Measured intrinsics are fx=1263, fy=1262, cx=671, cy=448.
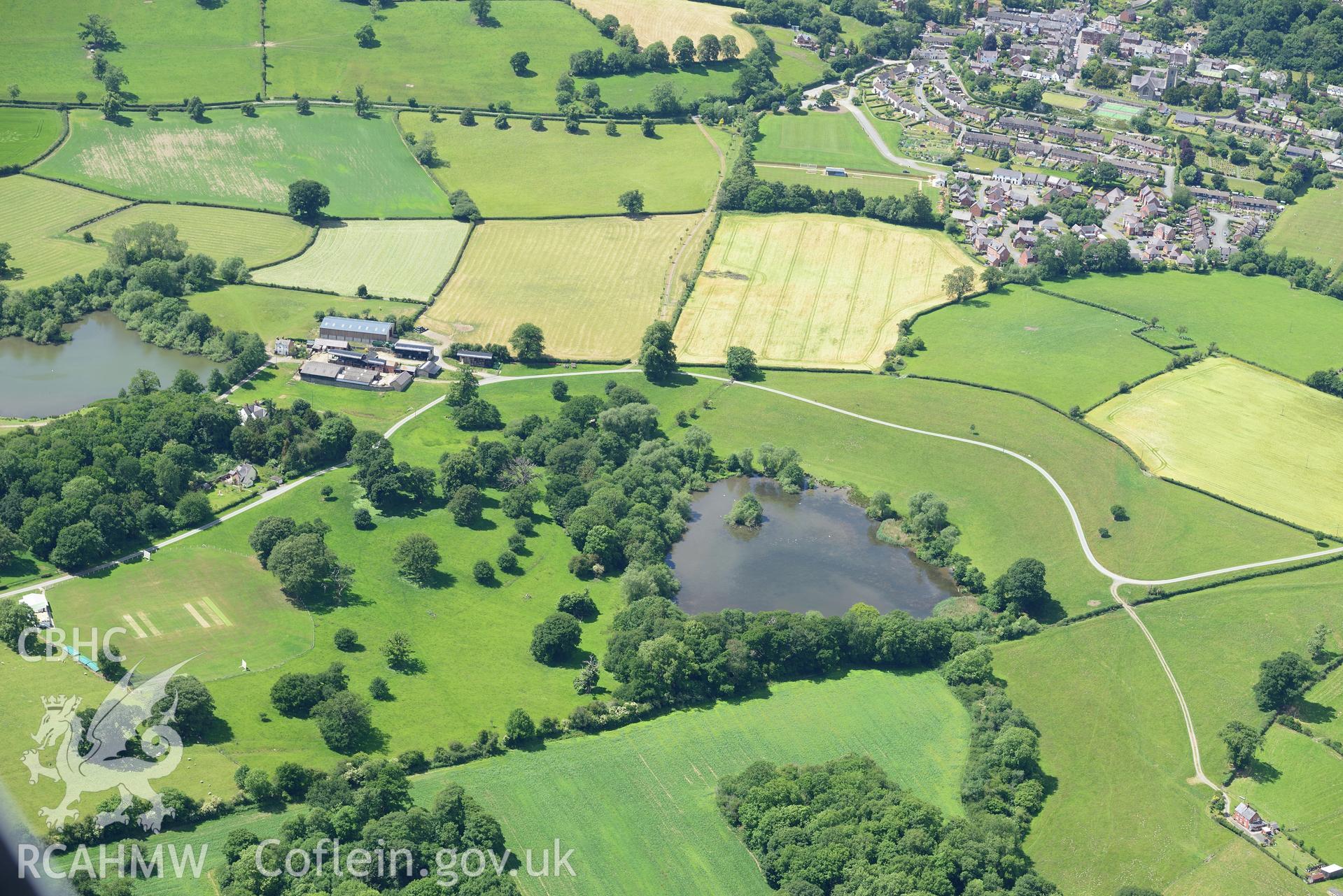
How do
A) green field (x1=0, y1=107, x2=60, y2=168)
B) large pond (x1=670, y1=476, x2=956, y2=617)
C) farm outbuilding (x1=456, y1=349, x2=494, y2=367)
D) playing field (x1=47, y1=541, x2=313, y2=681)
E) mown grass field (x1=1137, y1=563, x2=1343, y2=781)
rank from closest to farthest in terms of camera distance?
playing field (x1=47, y1=541, x2=313, y2=681), mown grass field (x1=1137, y1=563, x2=1343, y2=781), large pond (x1=670, y1=476, x2=956, y2=617), farm outbuilding (x1=456, y1=349, x2=494, y2=367), green field (x1=0, y1=107, x2=60, y2=168)

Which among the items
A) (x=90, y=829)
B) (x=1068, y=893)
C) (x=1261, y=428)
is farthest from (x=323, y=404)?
(x=1261, y=428)

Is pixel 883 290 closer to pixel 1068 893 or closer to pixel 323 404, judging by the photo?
pixel 323 404

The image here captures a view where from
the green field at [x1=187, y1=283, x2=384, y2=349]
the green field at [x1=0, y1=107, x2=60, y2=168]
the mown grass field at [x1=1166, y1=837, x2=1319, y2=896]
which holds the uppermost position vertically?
the green field at [x1=0, y1=107, x2=60, y2=168]

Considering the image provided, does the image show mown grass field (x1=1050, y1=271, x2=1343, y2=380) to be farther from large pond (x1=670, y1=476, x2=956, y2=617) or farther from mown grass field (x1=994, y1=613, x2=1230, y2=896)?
mown grass field (x1=994, y1=613, x2=1230, y2=896)

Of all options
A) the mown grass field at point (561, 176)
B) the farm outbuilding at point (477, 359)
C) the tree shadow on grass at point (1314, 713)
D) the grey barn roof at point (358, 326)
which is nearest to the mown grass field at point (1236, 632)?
the tree shadow on grass at point (1314, 713)

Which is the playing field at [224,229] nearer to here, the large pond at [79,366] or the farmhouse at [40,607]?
the large pond at [79,366]

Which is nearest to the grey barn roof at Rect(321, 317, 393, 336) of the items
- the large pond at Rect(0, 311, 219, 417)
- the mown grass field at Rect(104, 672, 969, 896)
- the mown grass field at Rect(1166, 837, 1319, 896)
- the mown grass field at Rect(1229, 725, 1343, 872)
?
the large pond at Rect(0, 311, 219, 417)
